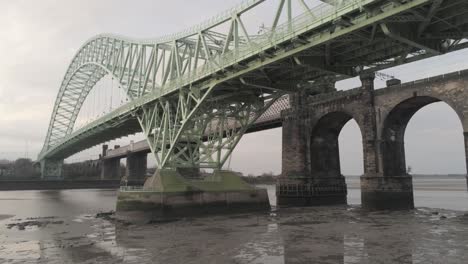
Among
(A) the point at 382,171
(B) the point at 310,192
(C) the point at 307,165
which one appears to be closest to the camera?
(A) the point at 382,171

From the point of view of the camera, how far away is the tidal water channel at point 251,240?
677 inches

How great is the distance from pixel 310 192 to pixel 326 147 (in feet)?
19.6

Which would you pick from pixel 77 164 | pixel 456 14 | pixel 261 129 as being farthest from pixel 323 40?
pixel 77 164

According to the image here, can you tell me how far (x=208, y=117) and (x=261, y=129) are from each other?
23.1 metres

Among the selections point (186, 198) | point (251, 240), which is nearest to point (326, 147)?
point (186, 198)

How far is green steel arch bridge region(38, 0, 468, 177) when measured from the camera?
23186 mm

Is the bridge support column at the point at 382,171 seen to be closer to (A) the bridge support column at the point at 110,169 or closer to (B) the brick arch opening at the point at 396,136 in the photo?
(B) the brick arch opening at the point at 396,136

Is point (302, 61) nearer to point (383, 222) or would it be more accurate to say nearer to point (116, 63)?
point (383, 222)

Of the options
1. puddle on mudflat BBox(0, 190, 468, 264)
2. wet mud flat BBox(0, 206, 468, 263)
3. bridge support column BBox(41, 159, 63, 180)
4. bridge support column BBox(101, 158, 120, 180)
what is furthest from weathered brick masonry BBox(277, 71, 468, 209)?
bridge support column BBox(101, 158, 120, 180)

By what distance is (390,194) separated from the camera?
3716 centimetres

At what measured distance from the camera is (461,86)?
32438 mm

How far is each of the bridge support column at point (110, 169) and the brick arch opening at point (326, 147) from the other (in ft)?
332

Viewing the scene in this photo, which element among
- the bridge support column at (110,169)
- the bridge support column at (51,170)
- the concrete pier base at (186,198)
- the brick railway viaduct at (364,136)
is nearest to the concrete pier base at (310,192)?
the brick railway viaduct at (364,136)

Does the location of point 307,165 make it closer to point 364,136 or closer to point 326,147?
point 326,147
